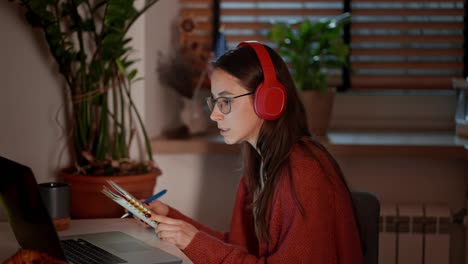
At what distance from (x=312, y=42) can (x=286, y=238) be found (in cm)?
125

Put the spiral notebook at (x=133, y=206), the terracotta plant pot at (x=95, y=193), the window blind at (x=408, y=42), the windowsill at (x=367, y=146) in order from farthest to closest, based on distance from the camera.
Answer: the window blind at (x=408, y=42) < the windowsill at (x=367, y=146) < the terracotta plant pot at (x=95, y=193) < the spiral notebook at (x=133, y=206)

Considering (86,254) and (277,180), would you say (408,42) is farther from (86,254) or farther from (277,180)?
(86,254)

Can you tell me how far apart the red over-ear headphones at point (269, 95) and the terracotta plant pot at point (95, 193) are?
0.65 m

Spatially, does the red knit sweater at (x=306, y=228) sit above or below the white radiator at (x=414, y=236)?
above

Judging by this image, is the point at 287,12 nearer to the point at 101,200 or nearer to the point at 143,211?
the point at 101,200

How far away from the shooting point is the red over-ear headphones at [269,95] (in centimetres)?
167

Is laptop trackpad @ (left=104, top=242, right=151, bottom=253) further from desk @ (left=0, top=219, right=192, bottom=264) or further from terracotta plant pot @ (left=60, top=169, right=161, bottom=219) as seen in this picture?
terracotta plant pot @ (left=60, top=169, right=161, bottom=219)

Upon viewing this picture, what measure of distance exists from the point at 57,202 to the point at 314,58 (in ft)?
3.99

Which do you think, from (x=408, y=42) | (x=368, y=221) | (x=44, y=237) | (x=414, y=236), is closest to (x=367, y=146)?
(x=414, y=236)

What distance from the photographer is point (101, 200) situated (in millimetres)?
2203

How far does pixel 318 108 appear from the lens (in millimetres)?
2693

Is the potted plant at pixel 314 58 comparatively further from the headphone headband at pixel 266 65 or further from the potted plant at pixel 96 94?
the headphone headband at pixel 266 65

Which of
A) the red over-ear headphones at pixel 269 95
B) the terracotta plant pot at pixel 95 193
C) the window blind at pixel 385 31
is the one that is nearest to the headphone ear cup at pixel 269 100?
the red over-ear headphones at pixel 269 95

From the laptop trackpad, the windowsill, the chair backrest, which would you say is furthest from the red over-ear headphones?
the windowsill
